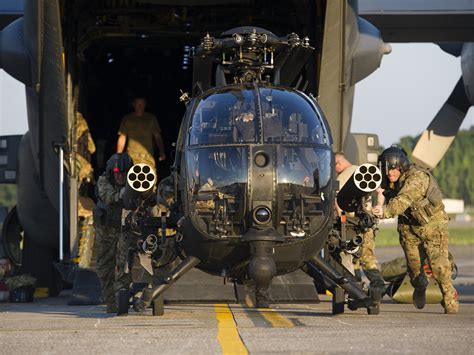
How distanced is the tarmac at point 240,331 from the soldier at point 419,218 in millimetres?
410

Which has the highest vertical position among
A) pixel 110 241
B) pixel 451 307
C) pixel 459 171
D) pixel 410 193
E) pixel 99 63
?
pixel 99 63

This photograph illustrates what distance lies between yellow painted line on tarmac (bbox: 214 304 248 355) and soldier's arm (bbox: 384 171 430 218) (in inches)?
82.0

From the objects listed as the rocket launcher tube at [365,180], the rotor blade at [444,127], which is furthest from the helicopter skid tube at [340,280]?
the rotor blade at [444,127]

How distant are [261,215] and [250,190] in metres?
0.25

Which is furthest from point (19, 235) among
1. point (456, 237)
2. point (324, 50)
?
point (456, 237)

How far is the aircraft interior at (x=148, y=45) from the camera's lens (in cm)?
1625

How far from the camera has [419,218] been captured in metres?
12.7

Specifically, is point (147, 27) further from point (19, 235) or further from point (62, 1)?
point (19, 235)

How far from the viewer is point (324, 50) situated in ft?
46.3

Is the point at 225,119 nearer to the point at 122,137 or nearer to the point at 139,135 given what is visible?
the point at 122,137

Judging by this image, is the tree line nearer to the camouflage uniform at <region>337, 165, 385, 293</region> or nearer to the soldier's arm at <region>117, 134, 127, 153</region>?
the soldier's arm at <region>117, 134, 127, 153</region>

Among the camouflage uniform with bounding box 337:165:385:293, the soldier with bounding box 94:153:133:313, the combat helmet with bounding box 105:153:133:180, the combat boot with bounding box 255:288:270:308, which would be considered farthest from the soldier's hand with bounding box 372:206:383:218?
the combat helmet with bounding box 105:153:133:180

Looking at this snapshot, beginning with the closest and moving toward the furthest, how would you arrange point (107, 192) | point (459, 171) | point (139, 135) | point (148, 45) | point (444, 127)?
point (107, 192), point (139, 135), point (148, 45), point (444, 127), point (459, 171)

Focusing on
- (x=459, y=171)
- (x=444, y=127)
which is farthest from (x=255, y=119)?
(x=459, y=171)
